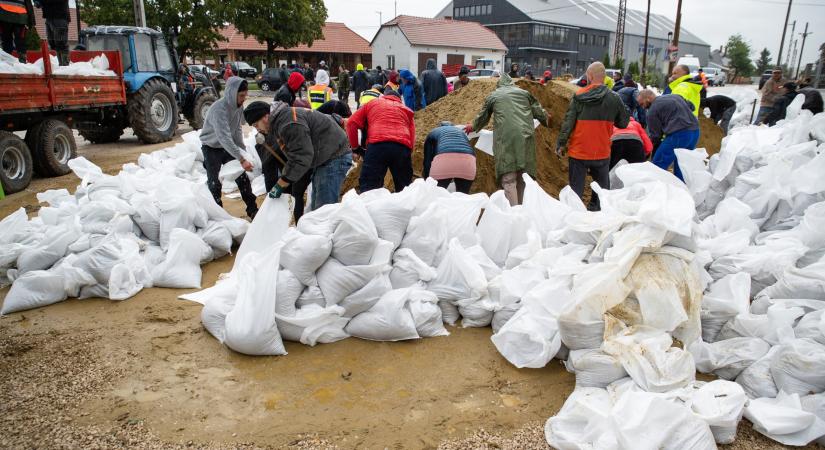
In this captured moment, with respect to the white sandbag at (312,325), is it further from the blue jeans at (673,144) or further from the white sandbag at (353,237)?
the blue jeans at (673,144)

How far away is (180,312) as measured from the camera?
10.7 ft

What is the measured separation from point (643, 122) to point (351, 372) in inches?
252

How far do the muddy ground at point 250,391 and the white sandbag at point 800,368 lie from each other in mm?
302

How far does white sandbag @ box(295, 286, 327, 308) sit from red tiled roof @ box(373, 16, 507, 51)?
1339 inches

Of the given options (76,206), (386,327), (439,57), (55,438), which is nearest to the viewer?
(55,438)

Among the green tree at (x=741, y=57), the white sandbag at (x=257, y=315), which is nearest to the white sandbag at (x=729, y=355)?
the white sandbag at (x=257, y=315)

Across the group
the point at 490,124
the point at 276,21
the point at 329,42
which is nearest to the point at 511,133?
the point at 490,124

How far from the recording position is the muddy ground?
216 cm

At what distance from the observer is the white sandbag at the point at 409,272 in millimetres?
3057

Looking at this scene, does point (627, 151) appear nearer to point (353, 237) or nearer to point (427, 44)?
point (353, 237)

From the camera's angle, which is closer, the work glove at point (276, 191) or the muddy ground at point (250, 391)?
the muddy ground at point (250, 391)

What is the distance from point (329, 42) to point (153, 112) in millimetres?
32432

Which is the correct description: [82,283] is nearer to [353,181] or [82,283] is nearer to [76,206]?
[76,206]

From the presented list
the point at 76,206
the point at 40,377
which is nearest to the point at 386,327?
the point at 40,377
